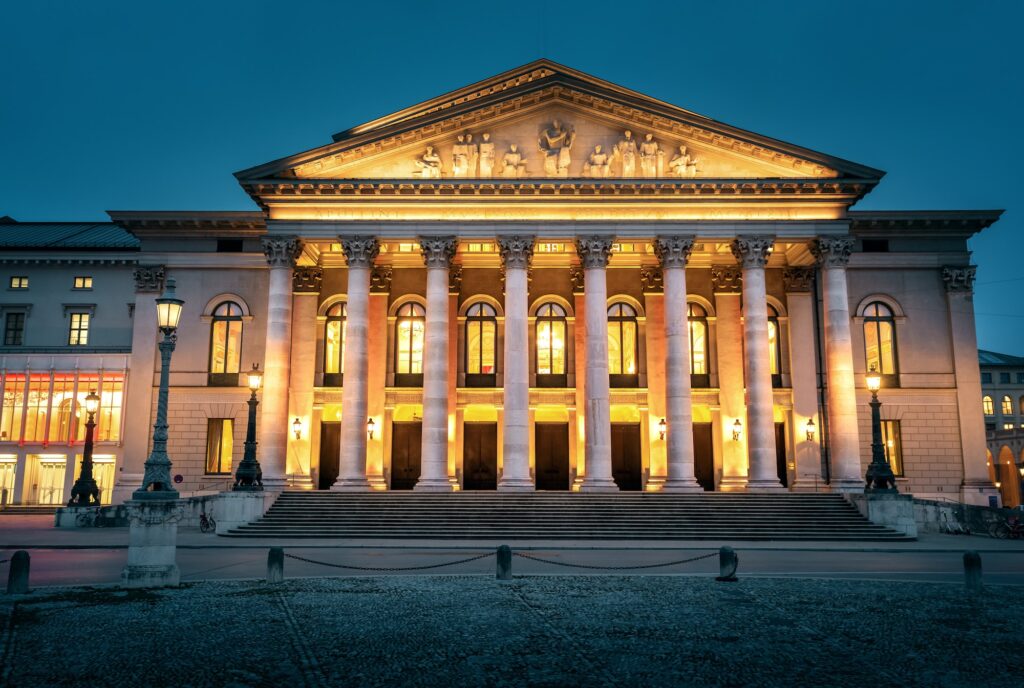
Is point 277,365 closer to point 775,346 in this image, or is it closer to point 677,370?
point 677,370

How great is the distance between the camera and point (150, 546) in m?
16.1

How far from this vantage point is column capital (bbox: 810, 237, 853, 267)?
35.3 metres

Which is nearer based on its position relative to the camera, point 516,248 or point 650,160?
point 516,248

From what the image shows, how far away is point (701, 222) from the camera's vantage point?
1406 inches

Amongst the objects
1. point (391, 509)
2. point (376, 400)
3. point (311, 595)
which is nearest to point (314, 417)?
point (376, 400)

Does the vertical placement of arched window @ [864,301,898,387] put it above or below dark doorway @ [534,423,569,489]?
above

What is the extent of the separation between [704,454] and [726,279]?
9.07 meters

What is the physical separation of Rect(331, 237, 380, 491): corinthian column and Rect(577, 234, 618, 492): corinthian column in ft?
31.7

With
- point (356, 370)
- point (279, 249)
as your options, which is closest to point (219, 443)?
point (356, 370)

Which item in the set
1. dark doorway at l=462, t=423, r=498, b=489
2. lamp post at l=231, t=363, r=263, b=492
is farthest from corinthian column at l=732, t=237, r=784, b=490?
lamp post at l=231, t=363, r=263, b=492

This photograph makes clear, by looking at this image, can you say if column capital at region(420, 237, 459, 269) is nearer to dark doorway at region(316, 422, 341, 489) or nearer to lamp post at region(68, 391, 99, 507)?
dark doorway at region(316, 422, 341, 489)

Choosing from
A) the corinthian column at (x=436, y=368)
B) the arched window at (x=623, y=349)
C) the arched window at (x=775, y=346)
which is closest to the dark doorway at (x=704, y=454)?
the arched window at (x=623, y=349)

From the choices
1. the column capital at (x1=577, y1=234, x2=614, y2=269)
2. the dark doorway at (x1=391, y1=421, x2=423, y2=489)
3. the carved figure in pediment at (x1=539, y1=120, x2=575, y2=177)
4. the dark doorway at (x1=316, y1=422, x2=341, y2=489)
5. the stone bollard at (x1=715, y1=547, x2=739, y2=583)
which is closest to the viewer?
the stone bollard at (x1=715, y1=547, x2=739, y2=583)

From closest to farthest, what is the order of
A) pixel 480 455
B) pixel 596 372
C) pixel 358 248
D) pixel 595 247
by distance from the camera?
1. pixel 596 372
2. pixel 595 247
3. pixel 358 248
4. pixel 480 455
